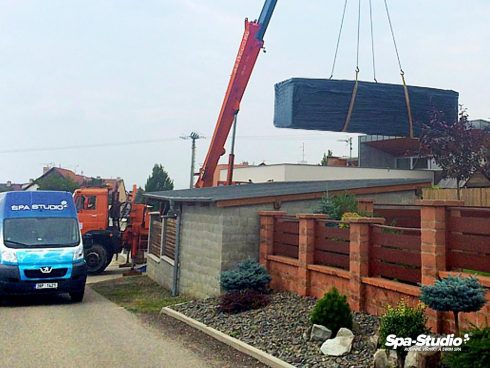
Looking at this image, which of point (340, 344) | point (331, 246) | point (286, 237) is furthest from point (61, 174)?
point (340, 344)

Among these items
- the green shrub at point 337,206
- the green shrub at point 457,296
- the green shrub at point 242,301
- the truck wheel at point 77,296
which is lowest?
the truck wheel at point 77,296

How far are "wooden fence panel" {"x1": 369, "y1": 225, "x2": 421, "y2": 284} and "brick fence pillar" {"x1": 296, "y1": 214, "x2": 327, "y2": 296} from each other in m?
1.68

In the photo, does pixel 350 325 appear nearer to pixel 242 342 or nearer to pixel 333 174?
pixel 242 342

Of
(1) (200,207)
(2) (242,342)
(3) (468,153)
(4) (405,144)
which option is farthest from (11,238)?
(4) (405,144)

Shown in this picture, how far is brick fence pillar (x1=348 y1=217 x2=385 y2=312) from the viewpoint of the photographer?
802 centimetres

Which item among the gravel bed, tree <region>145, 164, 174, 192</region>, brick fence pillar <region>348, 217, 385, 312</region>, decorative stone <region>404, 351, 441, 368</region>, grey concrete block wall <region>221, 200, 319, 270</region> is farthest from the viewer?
tree <region>145, 164, 174, 192</region>

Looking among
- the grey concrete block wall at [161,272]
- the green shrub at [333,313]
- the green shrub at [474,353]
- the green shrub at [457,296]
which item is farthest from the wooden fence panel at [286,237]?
the green shrub at [474,353]

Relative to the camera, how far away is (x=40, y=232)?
513 inches

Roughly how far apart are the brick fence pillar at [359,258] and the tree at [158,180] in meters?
46.8

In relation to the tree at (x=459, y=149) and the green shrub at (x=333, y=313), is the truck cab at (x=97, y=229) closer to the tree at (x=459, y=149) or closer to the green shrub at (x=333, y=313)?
the tree at (x=459, y=149)

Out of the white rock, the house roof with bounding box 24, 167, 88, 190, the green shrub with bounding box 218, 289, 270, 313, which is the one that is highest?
the house roof with bounding box 24, 167, 88, 190

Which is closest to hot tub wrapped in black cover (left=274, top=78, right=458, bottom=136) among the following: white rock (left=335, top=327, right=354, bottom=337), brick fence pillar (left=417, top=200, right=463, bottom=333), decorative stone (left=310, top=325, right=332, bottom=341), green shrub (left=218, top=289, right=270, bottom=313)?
green shrub (left=218, top=289, right=270, bottom=313)

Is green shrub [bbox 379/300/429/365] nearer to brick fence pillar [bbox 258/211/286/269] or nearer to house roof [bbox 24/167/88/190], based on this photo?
brick fence pillar [bbox 258/211/286/269]

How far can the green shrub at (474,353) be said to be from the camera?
4613 mm
